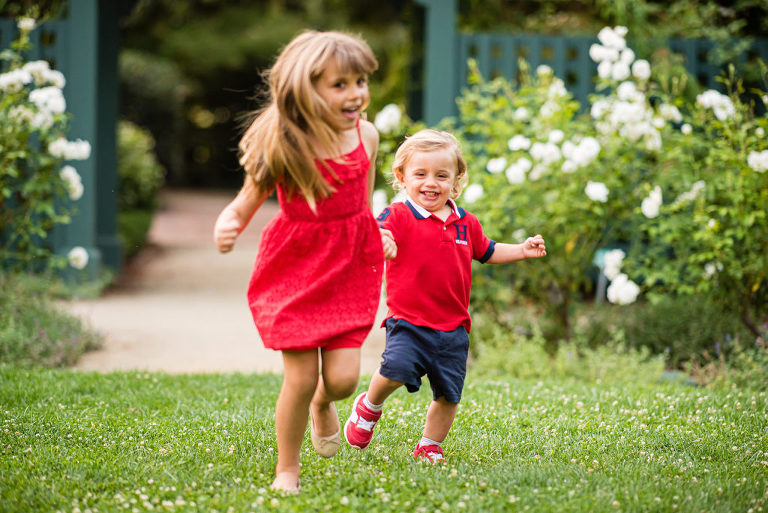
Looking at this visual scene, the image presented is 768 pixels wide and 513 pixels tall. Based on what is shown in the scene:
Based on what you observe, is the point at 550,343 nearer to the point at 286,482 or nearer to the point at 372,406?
the point at 372,406

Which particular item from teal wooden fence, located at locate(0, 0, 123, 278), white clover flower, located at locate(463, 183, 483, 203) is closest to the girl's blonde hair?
white clover flower, located at locate(463, 183, 483, 203)

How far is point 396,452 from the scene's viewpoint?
3027 mm

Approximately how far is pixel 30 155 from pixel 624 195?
13.6 feet

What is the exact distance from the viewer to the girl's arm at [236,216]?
234 centimetres

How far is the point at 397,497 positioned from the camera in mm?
2520

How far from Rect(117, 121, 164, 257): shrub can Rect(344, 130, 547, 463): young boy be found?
8.16 metres

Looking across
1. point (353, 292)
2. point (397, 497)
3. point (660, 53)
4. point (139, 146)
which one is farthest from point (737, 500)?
point (139, 146)

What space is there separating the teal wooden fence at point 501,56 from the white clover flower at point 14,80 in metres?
3.13

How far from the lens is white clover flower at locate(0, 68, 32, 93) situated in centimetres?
545

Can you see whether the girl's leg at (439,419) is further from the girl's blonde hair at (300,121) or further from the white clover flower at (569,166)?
the white clover flower at (569,166)

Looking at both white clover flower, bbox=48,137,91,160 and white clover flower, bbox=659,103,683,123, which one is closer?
white clover flower, bbox=659,103,683,123

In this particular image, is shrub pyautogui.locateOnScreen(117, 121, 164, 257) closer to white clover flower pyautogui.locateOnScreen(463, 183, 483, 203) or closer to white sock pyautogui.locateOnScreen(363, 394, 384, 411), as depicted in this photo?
white clover flower pyautogui.locateOnScreen(463, 183, 483, 203)

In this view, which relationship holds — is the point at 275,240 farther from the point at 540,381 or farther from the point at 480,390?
the point at 540,381

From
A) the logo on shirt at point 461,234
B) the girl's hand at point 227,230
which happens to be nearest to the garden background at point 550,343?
the girl's hand at point 227,230
